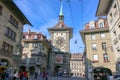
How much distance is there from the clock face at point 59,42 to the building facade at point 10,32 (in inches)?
1221

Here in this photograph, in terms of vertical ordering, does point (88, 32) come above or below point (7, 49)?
above

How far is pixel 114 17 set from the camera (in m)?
25.6

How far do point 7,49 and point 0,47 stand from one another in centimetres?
289

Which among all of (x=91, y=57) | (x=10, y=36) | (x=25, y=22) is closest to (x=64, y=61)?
(x=91, y=57)

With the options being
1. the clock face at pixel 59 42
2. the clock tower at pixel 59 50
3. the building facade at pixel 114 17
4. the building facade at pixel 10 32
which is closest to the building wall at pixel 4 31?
the building facade at pixel 10 32

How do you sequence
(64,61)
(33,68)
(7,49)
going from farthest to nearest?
1. (64,61)
2. (33,68)
3. (7,49)

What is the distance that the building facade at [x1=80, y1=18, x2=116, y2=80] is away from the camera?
39562 mm

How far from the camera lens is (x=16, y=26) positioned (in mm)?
31641

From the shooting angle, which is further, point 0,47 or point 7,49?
point 7,49

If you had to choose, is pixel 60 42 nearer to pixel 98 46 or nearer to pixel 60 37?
pixel 60 37

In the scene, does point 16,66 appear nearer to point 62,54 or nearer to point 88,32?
point 88,32

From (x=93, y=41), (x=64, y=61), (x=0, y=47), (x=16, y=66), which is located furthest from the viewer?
(x=64, y=61)

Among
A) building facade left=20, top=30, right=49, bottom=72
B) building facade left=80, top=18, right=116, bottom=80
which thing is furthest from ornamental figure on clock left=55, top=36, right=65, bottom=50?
building facade left=80, top=18, right=116, bottom=80

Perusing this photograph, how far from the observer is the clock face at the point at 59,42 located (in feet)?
211
